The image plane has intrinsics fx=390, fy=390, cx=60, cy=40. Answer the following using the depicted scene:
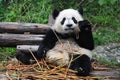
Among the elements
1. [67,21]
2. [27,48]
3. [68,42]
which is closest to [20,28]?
[27,48]

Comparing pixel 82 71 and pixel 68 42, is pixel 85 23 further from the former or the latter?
pixel 82 71

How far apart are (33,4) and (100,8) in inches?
59.8

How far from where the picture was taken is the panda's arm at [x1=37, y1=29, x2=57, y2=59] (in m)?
5.03

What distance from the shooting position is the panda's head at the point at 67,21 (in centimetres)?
483

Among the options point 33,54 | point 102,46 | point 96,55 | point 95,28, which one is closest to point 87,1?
point 95,28

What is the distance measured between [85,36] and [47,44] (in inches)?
20.6

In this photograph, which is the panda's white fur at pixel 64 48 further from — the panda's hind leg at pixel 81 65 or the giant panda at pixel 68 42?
the panda's hind leg at pixel 81 65

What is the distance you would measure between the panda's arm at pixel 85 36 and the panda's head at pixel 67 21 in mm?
94

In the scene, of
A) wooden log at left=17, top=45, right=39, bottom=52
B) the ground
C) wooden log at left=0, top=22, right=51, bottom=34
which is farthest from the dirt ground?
wooden log at left=0, top=22, right=51, bottom=34

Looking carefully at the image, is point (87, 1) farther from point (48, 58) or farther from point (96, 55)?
point (48, 58)

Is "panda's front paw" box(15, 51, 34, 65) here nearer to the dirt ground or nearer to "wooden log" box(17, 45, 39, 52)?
the dirt ground

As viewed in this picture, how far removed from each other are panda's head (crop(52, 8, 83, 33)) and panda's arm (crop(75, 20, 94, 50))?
0.09 metres

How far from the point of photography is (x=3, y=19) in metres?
8.41

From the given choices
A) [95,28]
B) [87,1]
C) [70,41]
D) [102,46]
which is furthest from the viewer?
[87,1]
